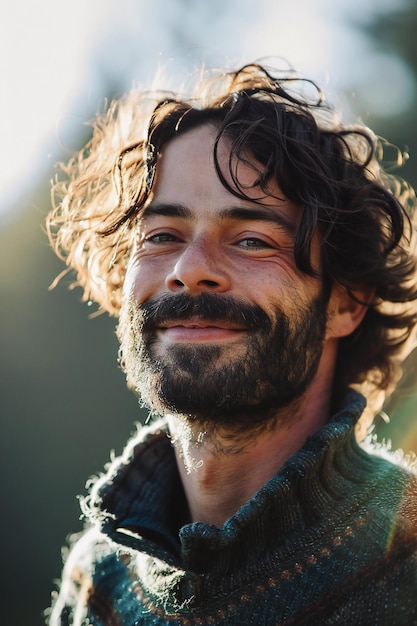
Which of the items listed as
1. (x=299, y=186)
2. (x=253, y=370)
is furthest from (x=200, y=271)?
(x=299, y=186)

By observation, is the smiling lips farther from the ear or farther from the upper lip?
the ear

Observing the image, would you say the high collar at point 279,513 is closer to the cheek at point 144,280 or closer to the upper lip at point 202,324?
the upper lip at point 202,324

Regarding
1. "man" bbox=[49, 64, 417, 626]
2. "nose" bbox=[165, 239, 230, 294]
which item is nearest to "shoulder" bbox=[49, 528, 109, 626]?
"man" bbox=[49, 64, 417, 626]

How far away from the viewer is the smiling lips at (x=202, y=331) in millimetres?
2172

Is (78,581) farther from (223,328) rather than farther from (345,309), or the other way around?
(345,309)

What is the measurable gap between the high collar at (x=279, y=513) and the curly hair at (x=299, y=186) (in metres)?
0.46

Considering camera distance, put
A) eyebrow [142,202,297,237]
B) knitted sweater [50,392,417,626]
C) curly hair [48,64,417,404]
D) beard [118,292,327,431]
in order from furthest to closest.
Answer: curly hair [48,64,417,404], eyebrow [142,202,297,237], beard [118,292,327,431], knitted sweater [50,392,417,626]

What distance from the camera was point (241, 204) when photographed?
7.54 ft

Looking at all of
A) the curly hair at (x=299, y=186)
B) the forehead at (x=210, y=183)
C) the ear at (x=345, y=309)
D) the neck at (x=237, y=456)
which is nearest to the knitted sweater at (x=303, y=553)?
the neck at (x=237, y=456)

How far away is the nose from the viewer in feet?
7.16

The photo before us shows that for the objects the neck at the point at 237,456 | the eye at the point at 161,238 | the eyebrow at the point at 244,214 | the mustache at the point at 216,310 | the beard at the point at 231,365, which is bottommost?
the neck at the point at 237,456

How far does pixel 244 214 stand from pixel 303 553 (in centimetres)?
104

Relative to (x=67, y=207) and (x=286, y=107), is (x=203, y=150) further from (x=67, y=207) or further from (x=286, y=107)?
(x=67, y=207)

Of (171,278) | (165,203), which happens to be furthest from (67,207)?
(171,278)
